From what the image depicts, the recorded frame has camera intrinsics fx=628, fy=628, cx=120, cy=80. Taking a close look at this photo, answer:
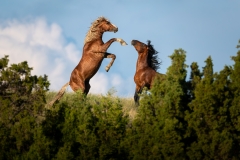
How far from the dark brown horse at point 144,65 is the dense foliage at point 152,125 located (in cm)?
630

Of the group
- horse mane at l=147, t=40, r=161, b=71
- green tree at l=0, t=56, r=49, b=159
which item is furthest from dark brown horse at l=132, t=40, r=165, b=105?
green tree at l=0, t=56, r=49, b=159

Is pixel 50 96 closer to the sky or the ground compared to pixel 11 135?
closer to the sky

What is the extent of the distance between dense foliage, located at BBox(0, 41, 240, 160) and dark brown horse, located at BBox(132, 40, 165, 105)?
248 inches

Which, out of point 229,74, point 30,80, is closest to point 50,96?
point 30,80

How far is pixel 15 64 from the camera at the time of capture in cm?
1080

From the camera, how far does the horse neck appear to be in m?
17.1

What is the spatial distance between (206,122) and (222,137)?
34 centimetres

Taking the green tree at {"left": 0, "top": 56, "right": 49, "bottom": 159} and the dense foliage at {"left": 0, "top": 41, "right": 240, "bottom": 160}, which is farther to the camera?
the green tree at {"left": 0, "top": 56, "right": 49, "bottom": 159}

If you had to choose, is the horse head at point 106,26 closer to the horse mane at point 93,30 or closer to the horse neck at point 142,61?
the horse mane at point 93,30

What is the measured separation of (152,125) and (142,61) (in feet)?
25.0

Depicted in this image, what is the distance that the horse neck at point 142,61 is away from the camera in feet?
56.0

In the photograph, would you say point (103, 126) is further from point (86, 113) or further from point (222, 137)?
point (222, 137)

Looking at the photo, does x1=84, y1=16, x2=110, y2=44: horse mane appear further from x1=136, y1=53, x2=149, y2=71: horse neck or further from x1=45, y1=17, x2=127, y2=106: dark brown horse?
x1=136, y1=53, x2=149, y2=71: horse neck

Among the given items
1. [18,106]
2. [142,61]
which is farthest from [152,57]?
[18,106]
